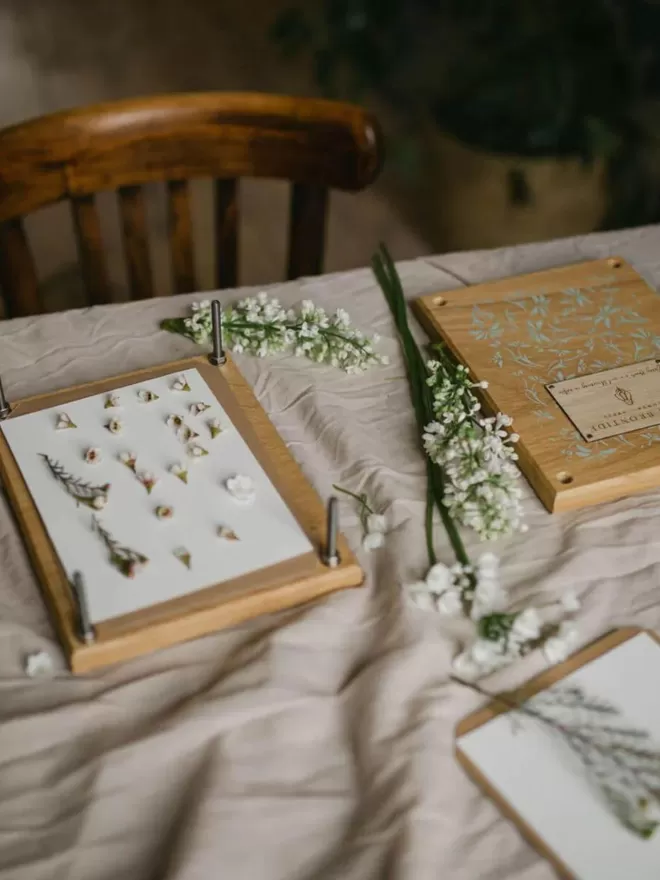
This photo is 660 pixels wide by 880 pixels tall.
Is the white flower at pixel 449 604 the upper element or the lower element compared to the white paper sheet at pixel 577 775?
upper

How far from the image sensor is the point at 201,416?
2.89 feet

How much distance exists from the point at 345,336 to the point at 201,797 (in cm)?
51

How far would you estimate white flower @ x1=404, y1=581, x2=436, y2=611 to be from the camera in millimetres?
764

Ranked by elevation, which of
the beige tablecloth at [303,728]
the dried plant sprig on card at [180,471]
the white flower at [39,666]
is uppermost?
the dried plant sprig on card at [180,471]

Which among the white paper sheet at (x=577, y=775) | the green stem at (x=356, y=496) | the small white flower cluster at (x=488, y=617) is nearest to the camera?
the white paper sheet at (x=577, y=775)

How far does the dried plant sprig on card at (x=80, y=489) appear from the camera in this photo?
79 cm

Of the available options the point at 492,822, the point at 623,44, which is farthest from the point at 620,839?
the point at 623,44

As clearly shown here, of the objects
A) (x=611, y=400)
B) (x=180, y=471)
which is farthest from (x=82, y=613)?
(x=611, y=400)

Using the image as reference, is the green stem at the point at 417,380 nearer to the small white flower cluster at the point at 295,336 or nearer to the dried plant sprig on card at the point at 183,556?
the small white flower cluster at the point at 295,336

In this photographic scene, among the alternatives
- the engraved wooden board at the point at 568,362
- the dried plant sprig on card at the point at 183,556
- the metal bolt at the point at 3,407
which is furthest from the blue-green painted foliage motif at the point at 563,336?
the metal bolt at the point at 3,407

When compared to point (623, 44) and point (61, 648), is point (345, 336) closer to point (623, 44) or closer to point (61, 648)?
point (61, 648)

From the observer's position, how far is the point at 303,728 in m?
0.70

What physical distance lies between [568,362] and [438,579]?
0.32 metres

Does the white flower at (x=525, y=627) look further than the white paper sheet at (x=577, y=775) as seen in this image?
Yes
